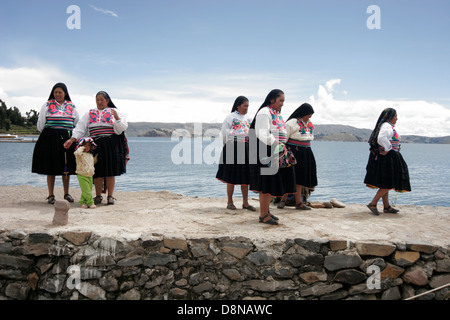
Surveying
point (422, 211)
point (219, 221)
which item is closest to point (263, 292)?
point (219, 221)

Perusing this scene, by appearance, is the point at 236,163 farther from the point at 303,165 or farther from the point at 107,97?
the point at 107,97

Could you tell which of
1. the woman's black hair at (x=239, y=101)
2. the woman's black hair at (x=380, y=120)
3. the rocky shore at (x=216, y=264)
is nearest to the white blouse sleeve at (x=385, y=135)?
the woman's black hair at (x=380, y=120)

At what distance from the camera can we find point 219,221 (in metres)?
5.77

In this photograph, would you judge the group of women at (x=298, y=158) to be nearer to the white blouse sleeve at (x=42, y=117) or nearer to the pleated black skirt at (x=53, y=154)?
the pleated black skirt at (x=53, y=154)

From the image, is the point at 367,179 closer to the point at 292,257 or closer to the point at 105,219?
the point at 292,257

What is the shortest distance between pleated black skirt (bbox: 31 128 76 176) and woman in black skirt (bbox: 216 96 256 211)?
299 centimetres

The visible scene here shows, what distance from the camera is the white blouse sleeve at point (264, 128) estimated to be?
5.17 meters

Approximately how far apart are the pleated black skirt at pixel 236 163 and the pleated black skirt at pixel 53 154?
298 centimetres

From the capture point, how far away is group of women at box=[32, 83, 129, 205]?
6.66m

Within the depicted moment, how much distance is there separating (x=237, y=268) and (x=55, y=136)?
443 centimetres

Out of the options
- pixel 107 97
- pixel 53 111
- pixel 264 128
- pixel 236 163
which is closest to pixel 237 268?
pixel 264 128

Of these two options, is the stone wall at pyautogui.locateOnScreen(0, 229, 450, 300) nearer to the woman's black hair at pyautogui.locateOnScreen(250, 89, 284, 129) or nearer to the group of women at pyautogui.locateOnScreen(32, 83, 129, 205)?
the woman's black hair at pyautogui.locateOnScreen(250, 89, 284, 129)

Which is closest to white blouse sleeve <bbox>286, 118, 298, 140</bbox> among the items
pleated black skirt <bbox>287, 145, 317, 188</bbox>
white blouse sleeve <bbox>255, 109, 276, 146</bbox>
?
pleated black skirt <bbox>287, 145, 317, 188</bbox>

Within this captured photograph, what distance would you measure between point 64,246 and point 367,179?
5270 mm
